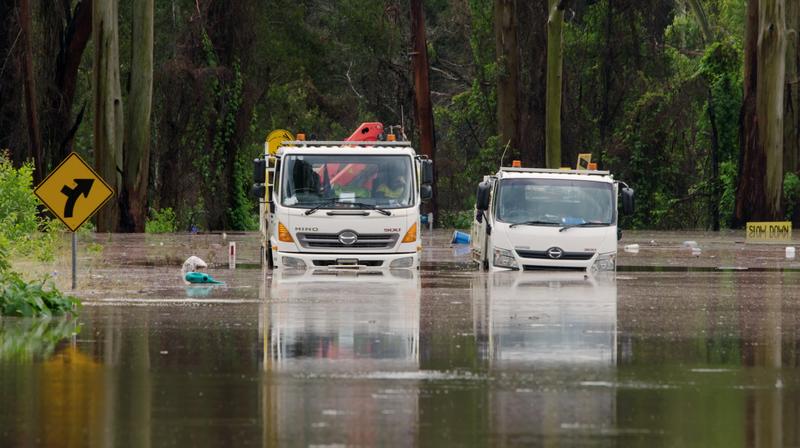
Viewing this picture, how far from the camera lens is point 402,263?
93.4 ft

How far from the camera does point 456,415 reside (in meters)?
11.1

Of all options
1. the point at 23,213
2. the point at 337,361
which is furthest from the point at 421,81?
the point at 337,361

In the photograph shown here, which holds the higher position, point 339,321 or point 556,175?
point 556,175

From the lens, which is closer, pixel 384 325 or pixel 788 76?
pixel 384 325

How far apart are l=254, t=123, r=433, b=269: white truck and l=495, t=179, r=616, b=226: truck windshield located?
149 centimetres

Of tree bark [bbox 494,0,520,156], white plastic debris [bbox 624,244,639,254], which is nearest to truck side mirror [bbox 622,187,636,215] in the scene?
white plastic debris [bbox 624,244,639,254]

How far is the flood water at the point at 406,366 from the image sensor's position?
34.3 ft

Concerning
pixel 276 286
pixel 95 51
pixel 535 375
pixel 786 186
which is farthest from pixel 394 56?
pixel 535 375

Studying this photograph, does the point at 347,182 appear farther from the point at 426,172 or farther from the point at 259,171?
the point at 259,171

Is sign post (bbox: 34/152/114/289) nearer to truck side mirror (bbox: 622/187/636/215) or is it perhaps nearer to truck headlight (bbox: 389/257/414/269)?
→ truck headlight (bbox: 389/257/414/269)

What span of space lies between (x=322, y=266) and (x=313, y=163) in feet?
6.06

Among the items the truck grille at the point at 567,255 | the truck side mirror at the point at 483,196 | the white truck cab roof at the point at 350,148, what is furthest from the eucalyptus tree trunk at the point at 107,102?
the truck grille at the point at 567,255

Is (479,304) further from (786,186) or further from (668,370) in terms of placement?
(786,186)

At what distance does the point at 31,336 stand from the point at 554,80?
41.5 metres
